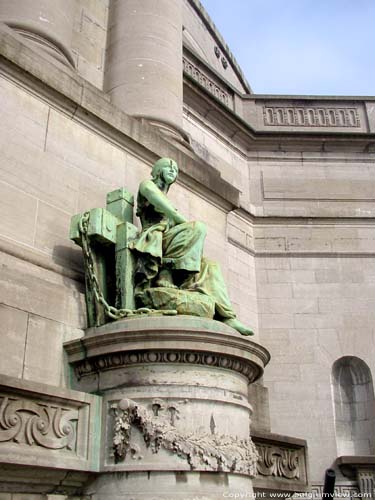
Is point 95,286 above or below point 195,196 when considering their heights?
below

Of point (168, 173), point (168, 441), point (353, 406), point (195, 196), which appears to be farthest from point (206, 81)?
point (168, 441)

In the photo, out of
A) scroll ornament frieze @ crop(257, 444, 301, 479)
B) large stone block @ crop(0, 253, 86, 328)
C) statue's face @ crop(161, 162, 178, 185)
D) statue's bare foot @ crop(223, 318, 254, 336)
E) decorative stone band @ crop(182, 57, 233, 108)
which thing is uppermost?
decorative stone band @ crop(182, 57, 233, 108)

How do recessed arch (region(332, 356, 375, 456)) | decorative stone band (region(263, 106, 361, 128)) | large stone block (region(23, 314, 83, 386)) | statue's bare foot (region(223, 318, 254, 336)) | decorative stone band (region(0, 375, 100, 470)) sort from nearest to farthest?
decorative stone band (region(0, 375, 100, 470)) → large stone block (region(23, 314, 83, 386)) → statue's bare foot (region(223, 318, 254, 336)) → recessed arch (region(332, 356, 375, 456)) → decorative stone band (region(263, 106, 361, 128))

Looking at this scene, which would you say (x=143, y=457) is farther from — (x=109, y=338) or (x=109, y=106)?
(x=109, y=106)

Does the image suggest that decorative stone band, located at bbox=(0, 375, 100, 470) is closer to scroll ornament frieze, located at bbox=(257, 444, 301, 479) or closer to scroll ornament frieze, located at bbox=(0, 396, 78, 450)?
scroll ornament frieze, located at bbox=(0, 396, 78, 450)

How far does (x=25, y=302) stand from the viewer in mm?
6141

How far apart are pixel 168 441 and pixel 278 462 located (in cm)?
317

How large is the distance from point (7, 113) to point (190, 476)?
4.67 metres

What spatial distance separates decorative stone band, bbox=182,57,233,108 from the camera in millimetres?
14422

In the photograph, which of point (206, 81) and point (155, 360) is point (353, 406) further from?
point (206, 81)

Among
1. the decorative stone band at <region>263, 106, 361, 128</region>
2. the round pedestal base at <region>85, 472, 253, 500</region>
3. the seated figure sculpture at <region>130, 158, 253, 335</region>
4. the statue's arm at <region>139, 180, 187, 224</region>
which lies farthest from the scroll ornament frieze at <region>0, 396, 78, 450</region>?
the decorative stone band at <region>263, 106, 361, 128</region>

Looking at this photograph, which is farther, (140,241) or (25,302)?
(140,241)

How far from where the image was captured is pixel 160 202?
23.2ft

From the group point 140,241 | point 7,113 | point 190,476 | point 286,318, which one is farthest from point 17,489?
point 286,318
